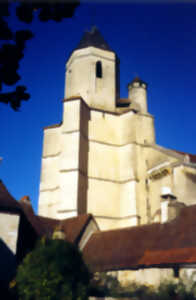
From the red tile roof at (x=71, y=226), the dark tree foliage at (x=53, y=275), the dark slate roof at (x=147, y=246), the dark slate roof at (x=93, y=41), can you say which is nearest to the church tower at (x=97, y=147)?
the dark slate roof at (x=93, y=41)

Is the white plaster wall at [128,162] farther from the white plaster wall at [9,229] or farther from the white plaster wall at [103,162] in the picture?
the white plaster wall at [9,229]

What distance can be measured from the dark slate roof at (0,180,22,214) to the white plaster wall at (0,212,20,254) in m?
0.24

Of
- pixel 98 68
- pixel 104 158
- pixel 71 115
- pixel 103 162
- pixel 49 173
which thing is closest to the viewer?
pixel 71 115

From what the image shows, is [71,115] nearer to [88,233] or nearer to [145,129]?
[145,129]

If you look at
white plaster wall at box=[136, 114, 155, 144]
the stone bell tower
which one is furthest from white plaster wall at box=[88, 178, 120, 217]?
the stone bell tower

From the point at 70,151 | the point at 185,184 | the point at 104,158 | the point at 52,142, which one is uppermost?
the point at 52,142

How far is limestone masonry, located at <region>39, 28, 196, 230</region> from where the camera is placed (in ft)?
100.0

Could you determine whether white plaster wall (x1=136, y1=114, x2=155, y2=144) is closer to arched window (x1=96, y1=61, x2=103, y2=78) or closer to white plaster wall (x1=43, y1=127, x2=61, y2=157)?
arched window (x1=96, y1=61, x2=103, y2=78)

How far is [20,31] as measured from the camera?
12.9 feet

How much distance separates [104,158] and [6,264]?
18452 millimetres

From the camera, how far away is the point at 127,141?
34.5 meters

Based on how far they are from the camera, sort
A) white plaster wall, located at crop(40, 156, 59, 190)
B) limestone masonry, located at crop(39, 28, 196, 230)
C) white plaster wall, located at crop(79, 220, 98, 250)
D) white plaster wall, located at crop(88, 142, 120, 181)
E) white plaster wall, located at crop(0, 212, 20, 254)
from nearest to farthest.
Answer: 1. white plaster wall, located at crop(0, 212, 20, 254)
2. white plaster wall, located at crop(79, 220, 98, 250)
3. limestone masonry, located at crop(39, 28, 196, 230)
4. white plaster wall, located at crop(88, 142, 120, 181)
5. white plaster wall, located at crop(40, 156, 59, 190)

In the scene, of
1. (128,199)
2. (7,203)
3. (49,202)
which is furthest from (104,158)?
(7,203)

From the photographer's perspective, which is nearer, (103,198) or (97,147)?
(103,198)
